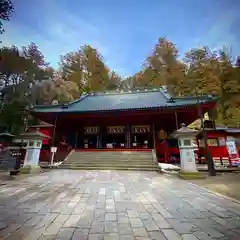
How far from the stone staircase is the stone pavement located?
234 inches

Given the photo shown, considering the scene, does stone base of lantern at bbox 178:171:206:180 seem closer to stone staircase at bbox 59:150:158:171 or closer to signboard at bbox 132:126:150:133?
stone staircase at bbox 59:150:158:171

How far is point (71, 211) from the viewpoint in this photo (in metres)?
3.23

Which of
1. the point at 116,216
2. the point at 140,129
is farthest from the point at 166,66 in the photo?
the point at 116,216

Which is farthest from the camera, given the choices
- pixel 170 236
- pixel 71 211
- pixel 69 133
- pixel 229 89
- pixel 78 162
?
pixel 229 89

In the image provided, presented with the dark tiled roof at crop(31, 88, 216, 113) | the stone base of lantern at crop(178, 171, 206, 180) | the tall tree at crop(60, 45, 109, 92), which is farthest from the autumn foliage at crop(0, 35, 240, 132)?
the stone base of lantern at crop(178, 171, 206, 180)

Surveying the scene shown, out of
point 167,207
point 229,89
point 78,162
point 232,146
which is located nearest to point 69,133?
point 78,162

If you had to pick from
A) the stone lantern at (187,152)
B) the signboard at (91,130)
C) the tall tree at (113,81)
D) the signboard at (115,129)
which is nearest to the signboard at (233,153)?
the stone lantern at (187,152)

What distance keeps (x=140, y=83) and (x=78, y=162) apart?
77.5ft

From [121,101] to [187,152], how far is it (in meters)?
11.0

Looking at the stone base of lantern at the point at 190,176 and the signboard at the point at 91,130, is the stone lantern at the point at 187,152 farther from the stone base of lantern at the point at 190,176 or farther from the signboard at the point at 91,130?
the signboard at the point at 91,130

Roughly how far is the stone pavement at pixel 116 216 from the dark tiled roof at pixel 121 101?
9.97 meters

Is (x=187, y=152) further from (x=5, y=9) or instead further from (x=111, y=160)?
(x=5, y=9)

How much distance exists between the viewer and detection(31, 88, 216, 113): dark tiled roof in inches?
576

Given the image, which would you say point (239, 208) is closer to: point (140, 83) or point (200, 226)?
point (200, 226)
